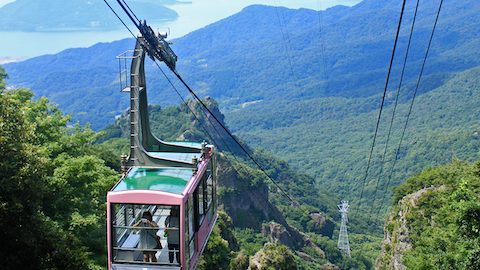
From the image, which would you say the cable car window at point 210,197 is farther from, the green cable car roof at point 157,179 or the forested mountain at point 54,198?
the forested mountain at point 54,198

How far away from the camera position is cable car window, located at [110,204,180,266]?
929 cm

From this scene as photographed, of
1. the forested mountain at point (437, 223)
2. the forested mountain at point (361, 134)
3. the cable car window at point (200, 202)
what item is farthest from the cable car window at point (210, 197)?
the forested mountain at point (361, 134)

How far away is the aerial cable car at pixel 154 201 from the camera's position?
361 inches

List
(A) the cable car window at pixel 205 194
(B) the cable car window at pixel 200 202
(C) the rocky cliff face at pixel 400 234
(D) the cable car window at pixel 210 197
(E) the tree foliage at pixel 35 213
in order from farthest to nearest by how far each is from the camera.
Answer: (C) the rocky cliff face at pixel 400 234
(D) the cable car window at pixel 210 197
(A) the cable car window at pixel 205 194
(B) the cable car window at pixel 200 202
(E) the tree foliage at pixel 35 213

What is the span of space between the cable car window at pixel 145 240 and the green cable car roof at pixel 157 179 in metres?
0.32

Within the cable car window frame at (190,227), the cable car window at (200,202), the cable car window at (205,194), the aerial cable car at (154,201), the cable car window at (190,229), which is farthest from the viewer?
the cable car window at (205,194)

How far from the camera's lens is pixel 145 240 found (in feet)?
31.0

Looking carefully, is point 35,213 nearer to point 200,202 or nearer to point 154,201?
point 154,201

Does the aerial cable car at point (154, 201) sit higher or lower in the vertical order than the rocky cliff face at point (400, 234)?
higher

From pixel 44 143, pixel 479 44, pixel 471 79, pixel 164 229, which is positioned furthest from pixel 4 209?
pixel 479 44

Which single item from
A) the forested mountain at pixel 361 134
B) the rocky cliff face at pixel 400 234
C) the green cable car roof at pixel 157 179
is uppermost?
the green cable car roof at pixel 157 179

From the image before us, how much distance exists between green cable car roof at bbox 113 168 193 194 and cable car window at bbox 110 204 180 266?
0.32m

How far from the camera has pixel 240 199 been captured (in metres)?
44.7

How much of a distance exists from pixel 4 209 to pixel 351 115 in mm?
130280
